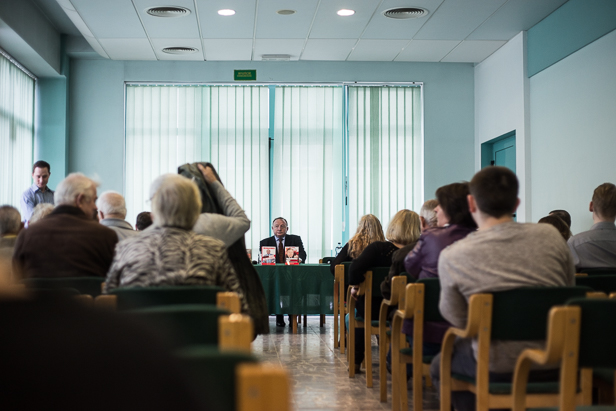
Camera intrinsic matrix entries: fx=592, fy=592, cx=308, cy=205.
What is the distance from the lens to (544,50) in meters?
7.05

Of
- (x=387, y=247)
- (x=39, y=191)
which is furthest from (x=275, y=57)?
(x=387, y=247)

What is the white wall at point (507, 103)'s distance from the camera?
746 cm

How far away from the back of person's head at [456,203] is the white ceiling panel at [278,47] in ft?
17.5

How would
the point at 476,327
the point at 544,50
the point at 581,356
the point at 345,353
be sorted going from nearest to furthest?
the point at 581,356 < the point at 476,327 < the point at 345,353 < the point at 544,50

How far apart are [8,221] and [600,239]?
3995 mm

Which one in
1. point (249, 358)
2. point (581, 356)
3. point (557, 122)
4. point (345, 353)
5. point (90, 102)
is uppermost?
point (90, 102)

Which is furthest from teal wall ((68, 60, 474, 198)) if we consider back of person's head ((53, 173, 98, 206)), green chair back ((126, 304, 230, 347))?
green chair back ((126, 304, 230, 347))

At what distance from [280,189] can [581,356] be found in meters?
7.43

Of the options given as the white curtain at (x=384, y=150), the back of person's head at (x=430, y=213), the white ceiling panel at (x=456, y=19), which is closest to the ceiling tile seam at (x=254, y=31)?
the white curtain at (x=384, y=150)

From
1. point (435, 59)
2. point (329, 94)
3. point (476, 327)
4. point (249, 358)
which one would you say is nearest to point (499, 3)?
point (435, 59)

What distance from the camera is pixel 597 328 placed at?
176 cm

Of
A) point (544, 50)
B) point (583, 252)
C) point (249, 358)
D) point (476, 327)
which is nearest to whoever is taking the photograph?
point (249, 358)

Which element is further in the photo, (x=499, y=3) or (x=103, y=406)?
(x=499, y=3)

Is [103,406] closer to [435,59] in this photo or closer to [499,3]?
[499,3]
